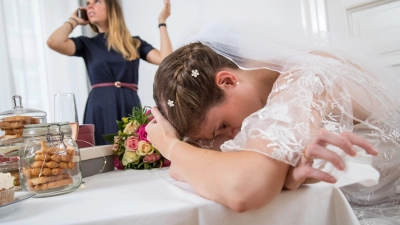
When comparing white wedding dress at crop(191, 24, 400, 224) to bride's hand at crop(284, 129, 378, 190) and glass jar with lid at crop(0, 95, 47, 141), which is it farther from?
glass jar with lid at crop(0, 95, 47, 141)

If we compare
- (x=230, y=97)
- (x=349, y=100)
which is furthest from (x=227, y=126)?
(x=349, y=100)

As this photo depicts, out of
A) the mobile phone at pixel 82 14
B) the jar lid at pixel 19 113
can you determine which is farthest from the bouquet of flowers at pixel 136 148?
the mobile phone at pixel 82 14

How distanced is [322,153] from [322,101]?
207 mm

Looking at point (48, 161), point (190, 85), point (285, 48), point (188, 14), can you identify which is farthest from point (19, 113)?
point (188, 14)

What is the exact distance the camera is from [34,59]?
8.58 ft

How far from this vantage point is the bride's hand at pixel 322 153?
0.50 metres

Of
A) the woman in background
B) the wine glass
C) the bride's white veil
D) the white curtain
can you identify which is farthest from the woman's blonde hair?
the bride's white veil

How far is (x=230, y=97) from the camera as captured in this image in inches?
32.9

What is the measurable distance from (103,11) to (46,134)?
1717mm

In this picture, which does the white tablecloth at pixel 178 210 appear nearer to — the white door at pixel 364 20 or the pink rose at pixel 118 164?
the pink rose at pixel 118 164

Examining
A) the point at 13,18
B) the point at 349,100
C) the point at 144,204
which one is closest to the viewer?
the point at 144,204

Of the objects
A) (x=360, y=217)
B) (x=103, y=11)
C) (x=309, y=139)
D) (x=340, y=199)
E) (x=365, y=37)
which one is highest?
(x=103, y=11)

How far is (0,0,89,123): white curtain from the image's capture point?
2400mm

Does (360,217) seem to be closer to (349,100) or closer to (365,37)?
(349,100)
